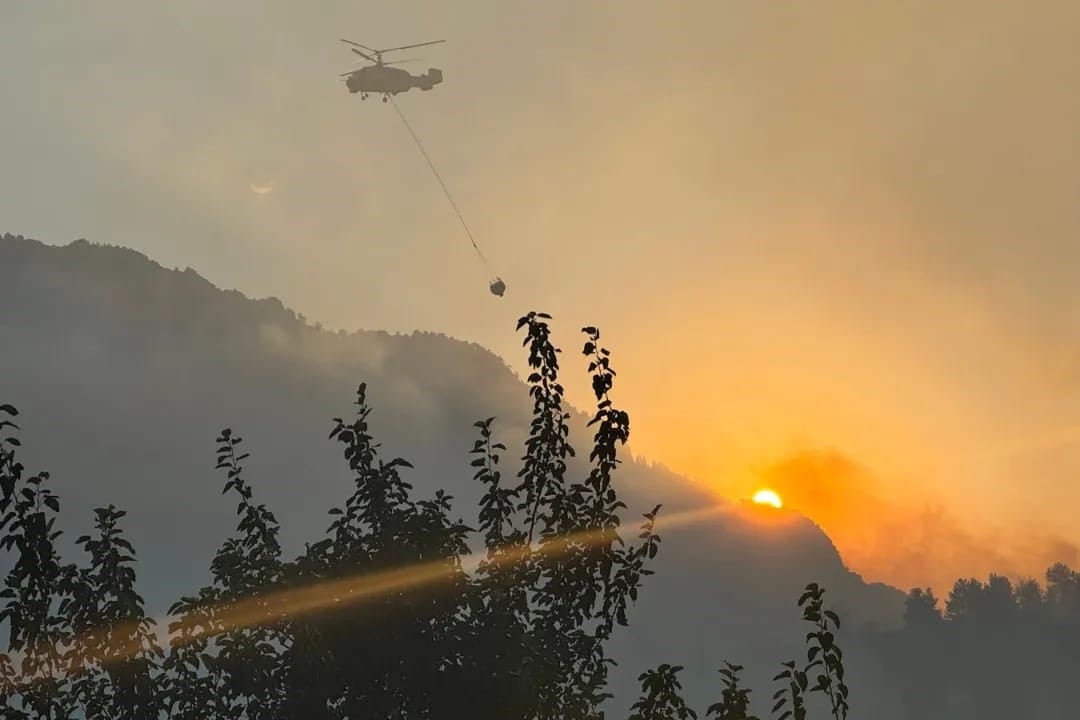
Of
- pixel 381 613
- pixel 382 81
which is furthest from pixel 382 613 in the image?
pixel 382 81

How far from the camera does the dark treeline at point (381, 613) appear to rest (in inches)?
641

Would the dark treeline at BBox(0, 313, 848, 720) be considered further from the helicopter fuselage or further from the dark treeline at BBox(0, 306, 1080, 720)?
the helicopter fuselage

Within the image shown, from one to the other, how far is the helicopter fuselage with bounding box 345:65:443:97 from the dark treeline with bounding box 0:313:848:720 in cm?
12015

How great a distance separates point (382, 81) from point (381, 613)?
12475 cm

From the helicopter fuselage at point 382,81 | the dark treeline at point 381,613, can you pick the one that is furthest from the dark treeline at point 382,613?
the helicopter fuselage at point 382,81

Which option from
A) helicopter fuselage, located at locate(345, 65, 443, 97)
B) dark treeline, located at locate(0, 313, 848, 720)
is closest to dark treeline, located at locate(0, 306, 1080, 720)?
dark treeline, located at locate(0, 313, 848, 720)

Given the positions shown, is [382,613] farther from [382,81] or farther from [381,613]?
[382,81]

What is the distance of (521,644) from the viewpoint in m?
17.1

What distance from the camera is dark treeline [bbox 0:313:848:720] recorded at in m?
16.3

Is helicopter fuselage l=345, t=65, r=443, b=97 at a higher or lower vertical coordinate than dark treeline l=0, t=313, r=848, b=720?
higher

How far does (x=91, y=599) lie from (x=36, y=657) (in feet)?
5.45

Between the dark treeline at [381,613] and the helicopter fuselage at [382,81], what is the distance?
120 metres

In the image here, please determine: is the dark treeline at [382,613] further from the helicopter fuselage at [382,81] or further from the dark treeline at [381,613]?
the helicopter fuselage at [382,81]

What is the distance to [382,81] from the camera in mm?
136500
